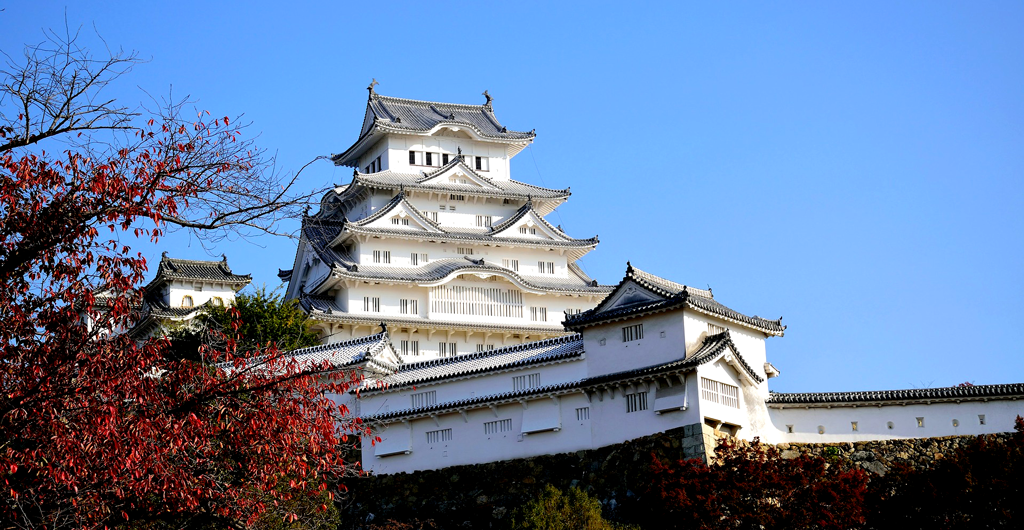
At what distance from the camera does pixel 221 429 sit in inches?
504

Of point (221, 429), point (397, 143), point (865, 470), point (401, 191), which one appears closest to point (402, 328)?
point (401, 191)

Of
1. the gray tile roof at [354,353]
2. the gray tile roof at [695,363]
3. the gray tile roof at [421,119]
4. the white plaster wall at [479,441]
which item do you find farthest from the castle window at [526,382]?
the gray tile roof at [421,119]

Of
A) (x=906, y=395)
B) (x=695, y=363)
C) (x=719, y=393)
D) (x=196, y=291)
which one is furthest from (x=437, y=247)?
(x=906, y=395)

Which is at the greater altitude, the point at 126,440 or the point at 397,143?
the point at 397,143

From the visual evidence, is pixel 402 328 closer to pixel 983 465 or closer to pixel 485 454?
pixel 485 454

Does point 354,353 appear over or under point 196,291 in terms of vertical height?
under

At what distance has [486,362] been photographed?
118ft

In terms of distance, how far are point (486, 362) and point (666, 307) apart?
6.78 meters

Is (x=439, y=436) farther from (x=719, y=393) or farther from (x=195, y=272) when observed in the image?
(x=195, y=272)

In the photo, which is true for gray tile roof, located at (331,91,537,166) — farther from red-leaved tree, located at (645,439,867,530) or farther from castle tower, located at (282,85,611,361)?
red-leaved tree, located at (645,439,867,530)

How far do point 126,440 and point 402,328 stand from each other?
3557cm

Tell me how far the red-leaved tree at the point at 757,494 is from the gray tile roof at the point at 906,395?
139 inches

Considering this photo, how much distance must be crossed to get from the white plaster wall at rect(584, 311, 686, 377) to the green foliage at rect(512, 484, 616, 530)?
4.28 m

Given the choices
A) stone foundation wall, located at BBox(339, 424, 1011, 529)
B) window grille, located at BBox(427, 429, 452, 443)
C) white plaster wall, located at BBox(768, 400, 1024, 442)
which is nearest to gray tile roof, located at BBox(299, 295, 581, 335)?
window grille, located at BBox(427, 429, 452, 443)
